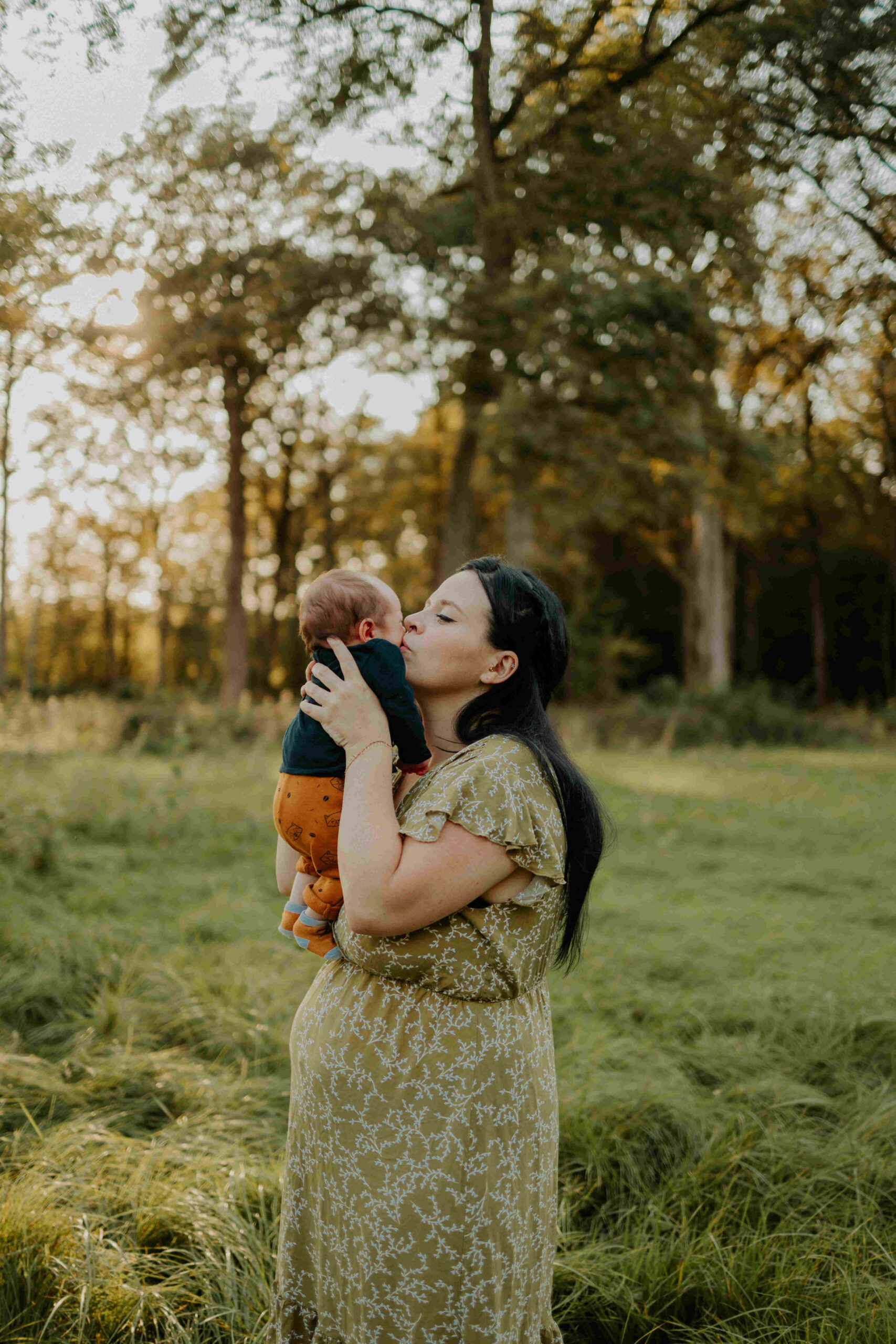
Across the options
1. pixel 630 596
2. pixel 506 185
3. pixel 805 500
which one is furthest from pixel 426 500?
pixel 506 185

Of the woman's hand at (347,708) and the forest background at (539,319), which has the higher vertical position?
the forest background at (539,319)

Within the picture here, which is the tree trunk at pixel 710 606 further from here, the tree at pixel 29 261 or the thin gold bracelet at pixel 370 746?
the thin gold bracelet at pixel 370 746

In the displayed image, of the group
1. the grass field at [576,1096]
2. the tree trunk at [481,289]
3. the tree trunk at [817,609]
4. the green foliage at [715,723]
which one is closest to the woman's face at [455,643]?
the grass field at [576,1096]

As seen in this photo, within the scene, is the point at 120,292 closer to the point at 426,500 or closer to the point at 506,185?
the point at 506,185

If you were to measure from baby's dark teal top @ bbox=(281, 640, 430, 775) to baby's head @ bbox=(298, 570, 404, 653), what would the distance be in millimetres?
63

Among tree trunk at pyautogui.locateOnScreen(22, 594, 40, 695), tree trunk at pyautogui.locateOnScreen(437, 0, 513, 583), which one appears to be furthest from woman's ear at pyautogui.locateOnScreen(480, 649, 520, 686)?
tree trunk at pyautogui.locateOnScreen(22, 594, 40, 695)

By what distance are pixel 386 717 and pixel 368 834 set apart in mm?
265

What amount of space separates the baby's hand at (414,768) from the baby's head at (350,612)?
0.26 m

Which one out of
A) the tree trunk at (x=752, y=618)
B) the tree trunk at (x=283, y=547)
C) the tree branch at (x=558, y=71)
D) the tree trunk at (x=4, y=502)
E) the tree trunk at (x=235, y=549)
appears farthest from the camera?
the tree trunk at (x=752, y=618)

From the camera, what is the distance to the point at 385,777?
1556 mm

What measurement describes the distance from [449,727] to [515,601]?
303mm

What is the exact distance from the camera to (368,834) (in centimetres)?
147

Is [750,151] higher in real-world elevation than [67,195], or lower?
higher

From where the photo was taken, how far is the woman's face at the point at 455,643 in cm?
169
